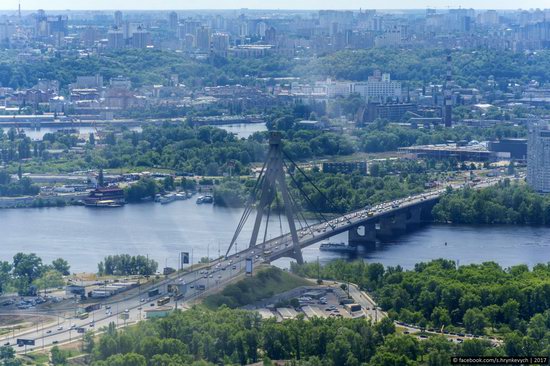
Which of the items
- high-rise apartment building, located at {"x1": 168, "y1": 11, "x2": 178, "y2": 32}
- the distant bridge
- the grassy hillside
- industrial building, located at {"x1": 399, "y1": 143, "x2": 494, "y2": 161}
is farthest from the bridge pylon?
high-rise apartment building, located at {"x1": 168, "y1": 11, "x2": 178, "y2": 32}

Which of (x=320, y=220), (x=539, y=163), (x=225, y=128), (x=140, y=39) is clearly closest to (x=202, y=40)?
(x=140, y=39)

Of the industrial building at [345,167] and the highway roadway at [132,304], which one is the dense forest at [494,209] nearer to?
the industrial building at [345,167]

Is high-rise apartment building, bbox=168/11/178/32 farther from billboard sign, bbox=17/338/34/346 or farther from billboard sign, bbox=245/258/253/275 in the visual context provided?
billboard sign, bbox=17/338/34/346

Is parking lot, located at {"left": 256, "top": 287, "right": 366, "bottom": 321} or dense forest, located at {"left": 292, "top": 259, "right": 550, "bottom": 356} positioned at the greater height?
dense forest, located at {"left": 292, "top": 259, "right": 550, "bottom": 356}

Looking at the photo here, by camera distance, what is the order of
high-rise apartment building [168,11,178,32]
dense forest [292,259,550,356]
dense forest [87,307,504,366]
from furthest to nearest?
high-rise apartment building [168,11,178,32] < dense forest [292,259,550,356] < dense forest [87,307,504,366]

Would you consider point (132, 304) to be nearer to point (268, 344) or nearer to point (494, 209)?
point (268, 344)
